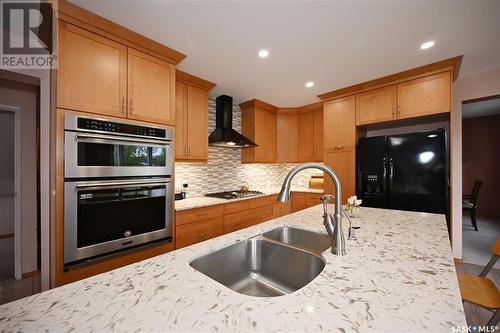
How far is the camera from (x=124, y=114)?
5.75 ft

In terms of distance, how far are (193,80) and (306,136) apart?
7.57 feet

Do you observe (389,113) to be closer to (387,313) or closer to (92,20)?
(387,313)

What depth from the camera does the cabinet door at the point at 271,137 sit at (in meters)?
3.82

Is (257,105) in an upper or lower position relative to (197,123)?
upper

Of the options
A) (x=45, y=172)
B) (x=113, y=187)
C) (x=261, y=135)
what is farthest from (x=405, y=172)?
(x=45, y=172)

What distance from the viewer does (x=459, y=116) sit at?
2.73 metres

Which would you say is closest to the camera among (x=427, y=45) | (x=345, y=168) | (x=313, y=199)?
(x=427, y=45)

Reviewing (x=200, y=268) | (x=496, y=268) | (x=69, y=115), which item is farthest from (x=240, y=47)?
(x=496, y=268)

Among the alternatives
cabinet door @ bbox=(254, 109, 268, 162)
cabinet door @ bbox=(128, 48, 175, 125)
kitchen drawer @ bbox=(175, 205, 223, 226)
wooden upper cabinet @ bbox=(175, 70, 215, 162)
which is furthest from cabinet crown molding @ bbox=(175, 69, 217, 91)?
kitchen drawer @ bbox=(175, 205, 223, 226)

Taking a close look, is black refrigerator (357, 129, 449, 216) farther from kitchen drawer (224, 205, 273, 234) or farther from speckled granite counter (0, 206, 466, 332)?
speckled granite counter (0, 206, 466, 332)

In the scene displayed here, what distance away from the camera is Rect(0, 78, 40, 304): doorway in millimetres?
2260

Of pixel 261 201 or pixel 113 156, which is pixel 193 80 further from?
pixel 261 201

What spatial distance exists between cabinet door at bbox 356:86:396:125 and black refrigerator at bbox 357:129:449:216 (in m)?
0.30

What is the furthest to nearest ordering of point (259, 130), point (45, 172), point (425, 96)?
point (259, 130) → point (425, 96) → point (45, 172)
